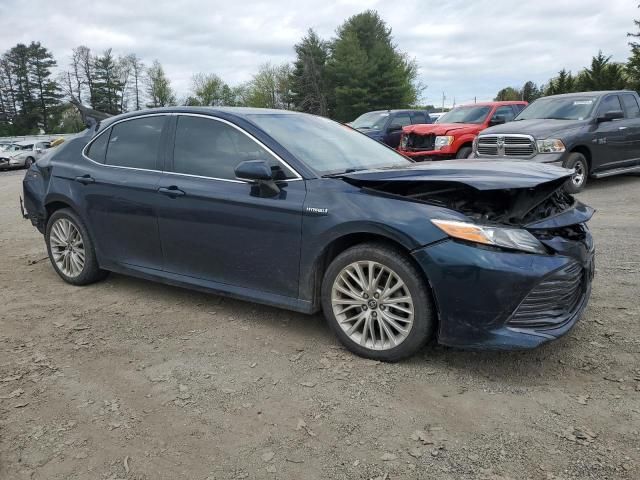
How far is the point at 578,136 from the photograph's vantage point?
942 cm

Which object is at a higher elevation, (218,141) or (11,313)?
(218,141)

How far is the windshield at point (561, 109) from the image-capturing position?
9.96 m

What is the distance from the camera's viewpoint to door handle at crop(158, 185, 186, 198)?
411cm

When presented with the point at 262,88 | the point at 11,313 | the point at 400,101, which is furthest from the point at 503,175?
the point at 262,88

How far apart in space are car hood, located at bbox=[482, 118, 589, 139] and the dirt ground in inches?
217

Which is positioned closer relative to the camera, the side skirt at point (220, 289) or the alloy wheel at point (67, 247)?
the side skirt at point (220, 289)

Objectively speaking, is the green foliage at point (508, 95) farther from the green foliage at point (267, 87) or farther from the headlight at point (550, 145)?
the headlight at point (550, 145)

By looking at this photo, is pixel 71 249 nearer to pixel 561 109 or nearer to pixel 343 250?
pixel 343 250

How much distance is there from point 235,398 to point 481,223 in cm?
169

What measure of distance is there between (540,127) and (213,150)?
7287 mm

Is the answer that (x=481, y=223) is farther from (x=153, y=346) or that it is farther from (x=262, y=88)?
(x=262, y=88)

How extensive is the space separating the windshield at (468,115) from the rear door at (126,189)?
32.0 feet

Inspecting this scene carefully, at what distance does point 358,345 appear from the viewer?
135 inches

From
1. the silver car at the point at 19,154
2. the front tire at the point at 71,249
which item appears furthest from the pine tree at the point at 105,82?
the front tire at the point at 71,249
